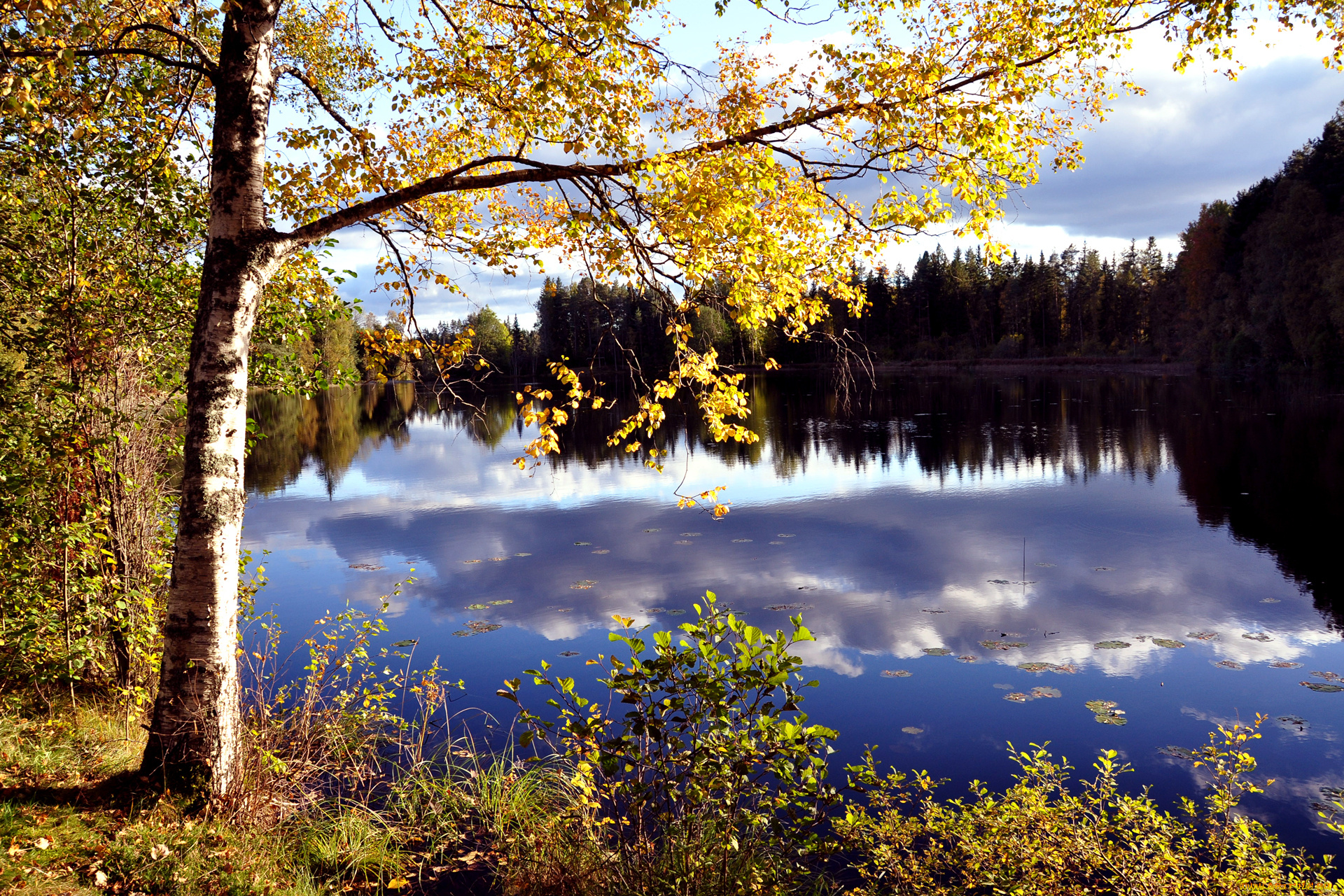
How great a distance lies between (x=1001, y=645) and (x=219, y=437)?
9.44 metres

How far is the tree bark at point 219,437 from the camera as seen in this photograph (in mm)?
4629

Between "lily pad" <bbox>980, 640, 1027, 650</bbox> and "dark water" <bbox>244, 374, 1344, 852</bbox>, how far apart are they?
4.4 inches

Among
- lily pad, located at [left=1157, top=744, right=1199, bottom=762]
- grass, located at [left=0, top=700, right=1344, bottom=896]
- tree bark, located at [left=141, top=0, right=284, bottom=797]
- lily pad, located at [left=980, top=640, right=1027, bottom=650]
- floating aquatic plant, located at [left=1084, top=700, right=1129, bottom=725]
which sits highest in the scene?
tree bark, located at [left=141, top=0, right=284, bottom=797]

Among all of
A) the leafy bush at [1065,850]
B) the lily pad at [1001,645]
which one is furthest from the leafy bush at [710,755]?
the lily pad at [1001,645]

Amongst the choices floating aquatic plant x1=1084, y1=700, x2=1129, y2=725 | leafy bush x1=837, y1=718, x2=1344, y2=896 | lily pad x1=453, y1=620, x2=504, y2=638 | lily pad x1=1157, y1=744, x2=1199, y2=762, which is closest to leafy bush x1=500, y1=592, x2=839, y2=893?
leafy bush x1=837, y1=718, x2=1344, y2=896

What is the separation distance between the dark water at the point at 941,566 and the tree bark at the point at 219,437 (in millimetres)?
1639

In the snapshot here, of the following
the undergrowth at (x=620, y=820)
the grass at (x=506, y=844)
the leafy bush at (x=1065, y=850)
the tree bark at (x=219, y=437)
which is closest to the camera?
the undergrowth at (x=620, y=820)

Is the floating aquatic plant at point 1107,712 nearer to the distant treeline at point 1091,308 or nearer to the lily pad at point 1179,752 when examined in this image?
the lily pad at point 1179,752

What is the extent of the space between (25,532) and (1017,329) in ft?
295

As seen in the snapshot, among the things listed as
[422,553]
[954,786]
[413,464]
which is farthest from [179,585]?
[413,464]

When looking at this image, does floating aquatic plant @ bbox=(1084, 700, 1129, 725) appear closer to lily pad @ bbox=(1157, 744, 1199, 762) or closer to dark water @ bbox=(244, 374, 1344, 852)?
dark water @ bbox=(244, 374, 1344, 852)

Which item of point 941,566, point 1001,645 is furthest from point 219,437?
point 941,566

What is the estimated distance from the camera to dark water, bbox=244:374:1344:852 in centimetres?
854

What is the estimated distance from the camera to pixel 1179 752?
25.3 ft
